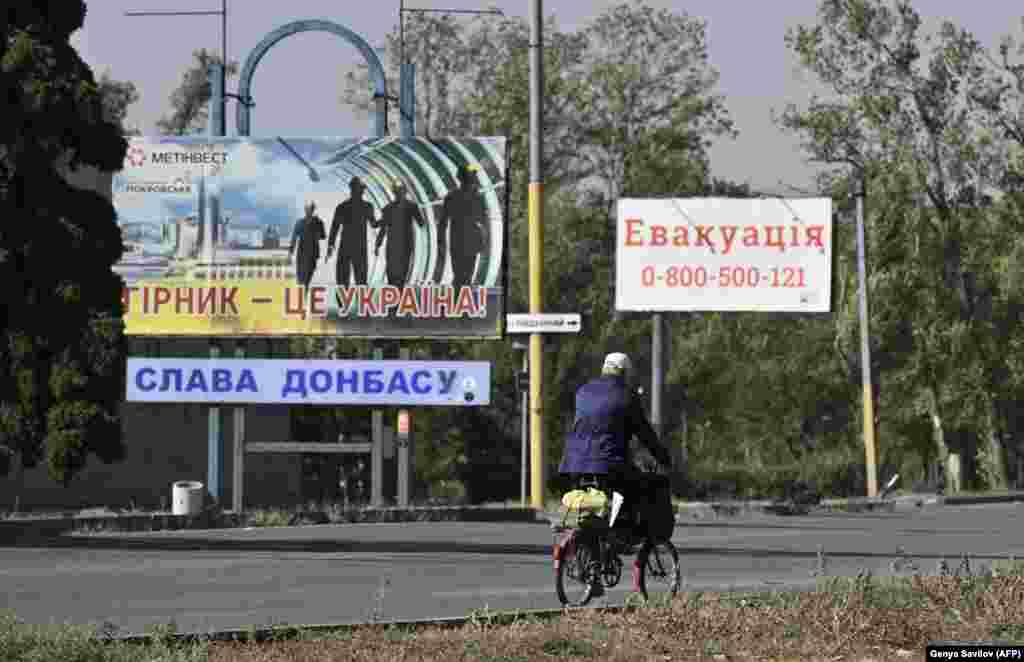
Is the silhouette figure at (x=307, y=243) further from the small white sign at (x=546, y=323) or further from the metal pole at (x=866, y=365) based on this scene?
the metal pole at (x=866, y=365)

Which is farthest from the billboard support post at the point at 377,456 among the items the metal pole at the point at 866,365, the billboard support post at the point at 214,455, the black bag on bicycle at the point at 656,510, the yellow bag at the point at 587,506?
the yellow bag at the point at 587,506

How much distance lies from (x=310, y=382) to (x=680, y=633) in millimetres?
26318

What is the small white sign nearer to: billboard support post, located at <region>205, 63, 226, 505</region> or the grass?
billboard support post, located at <region>205, 63, 226, 505</region>

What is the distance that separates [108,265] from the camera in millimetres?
32125

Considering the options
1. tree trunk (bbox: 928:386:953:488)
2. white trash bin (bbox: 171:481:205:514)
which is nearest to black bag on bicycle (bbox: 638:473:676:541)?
white trash bin (bbox: 171:481:205:514)

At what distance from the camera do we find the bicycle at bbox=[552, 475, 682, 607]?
14719 mm

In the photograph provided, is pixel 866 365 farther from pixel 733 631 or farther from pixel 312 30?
pixel 733 631

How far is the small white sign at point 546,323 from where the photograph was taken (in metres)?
34.2

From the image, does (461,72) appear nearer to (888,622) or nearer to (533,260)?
(533,260)

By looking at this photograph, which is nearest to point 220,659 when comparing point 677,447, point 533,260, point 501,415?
point 533,260

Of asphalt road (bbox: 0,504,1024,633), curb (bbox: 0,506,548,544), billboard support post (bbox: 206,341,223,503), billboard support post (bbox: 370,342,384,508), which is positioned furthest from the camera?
billboard support post (bbox: 206,341,223,503)

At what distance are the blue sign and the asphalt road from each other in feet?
23.1

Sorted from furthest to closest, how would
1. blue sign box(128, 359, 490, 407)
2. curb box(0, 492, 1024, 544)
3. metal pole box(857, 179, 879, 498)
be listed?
1. metal pole box(857, 179, 879, 498)
2. blue sign box(128, 359, 490, 407)
3. curb box(0, 492, 1024, 544)

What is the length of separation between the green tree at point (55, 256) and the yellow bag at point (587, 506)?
16980 millimetres
